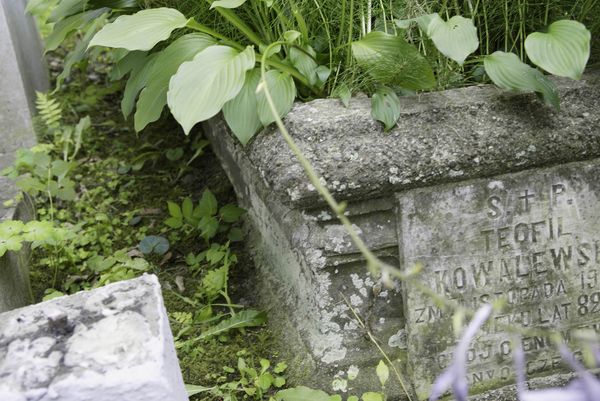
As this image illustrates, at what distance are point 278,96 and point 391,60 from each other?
29 cm

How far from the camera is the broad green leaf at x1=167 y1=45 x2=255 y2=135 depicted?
5.79 feet

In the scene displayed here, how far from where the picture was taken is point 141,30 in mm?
1941

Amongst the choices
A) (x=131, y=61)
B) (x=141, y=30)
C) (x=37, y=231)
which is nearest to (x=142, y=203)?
(x=131, y=61)

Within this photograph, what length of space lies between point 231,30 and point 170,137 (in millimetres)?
1027

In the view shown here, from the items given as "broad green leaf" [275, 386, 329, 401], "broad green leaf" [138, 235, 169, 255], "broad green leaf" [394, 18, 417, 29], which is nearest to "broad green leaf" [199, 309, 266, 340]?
"broad green leaf" [275, 386, 329, 401]

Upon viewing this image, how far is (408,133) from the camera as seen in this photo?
182cm

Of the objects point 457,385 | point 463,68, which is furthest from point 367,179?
point 457,385

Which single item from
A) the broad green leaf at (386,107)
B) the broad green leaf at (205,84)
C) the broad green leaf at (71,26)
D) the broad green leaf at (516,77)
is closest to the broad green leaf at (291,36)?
the broad green leaf at (205,84)

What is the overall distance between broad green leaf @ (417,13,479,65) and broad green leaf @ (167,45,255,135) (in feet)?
1.41

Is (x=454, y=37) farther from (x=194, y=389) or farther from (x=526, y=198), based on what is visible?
(x=194, y=389)

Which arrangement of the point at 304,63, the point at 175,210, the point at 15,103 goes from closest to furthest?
the point at 304,63 → the point at 175,210 → the point at 15,103

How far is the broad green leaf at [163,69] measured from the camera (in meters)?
2.04

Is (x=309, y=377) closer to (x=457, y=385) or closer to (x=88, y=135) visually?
(x=457, y=385)

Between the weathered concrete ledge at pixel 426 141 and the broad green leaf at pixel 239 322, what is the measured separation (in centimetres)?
52
